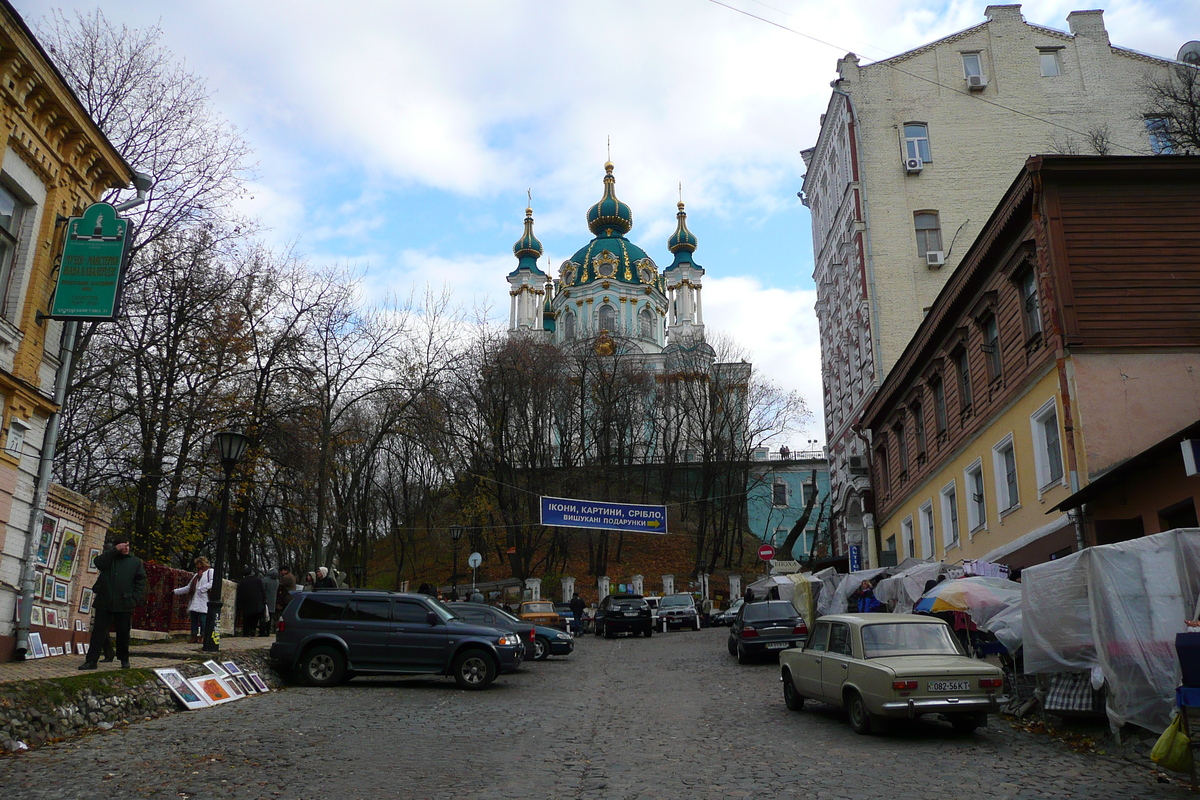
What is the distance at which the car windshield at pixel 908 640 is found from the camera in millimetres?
11656

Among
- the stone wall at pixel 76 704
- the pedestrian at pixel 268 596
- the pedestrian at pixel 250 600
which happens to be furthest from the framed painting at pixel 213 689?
the pedestrian at pixel 268 596

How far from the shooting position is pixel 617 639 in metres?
32.9

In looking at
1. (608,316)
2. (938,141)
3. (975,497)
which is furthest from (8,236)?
(608,316)

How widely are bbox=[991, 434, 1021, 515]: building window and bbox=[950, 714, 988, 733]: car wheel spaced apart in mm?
10023

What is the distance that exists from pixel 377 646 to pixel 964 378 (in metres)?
15.1

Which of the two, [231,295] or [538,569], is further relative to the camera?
[538,569]

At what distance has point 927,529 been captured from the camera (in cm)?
2708

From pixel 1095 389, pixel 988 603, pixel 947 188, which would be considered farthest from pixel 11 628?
pixel 947 188

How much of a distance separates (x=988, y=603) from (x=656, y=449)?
4527 centimetres

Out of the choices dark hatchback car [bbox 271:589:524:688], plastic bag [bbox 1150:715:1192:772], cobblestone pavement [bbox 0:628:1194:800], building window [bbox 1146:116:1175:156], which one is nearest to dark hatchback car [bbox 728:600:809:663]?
cobblestone pavement [bbox 0:628:1194:800]

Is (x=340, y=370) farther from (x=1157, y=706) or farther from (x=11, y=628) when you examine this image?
(x=1157, y=706)

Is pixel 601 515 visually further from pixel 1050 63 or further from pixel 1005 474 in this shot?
pixel 1050 63

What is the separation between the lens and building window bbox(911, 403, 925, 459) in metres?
27.3

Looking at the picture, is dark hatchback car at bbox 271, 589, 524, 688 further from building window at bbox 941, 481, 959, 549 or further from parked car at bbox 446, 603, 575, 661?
building window at bbox 941, 481, 959, 549
